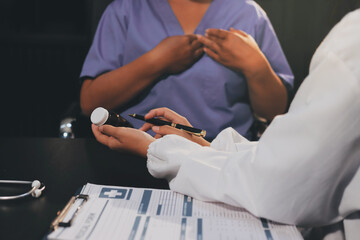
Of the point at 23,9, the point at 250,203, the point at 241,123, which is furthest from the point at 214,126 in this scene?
the point at 23,9

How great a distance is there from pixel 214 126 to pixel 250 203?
478 millimetres

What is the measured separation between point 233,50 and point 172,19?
169 millimetres

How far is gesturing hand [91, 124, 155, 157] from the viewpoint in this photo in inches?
23.0

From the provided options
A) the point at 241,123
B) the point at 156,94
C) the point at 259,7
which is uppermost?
the point at 259,7

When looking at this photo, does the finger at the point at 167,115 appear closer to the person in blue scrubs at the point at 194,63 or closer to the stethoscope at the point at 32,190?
the person in blue scrubs at the point at 194,63

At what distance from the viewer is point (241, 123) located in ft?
2.78

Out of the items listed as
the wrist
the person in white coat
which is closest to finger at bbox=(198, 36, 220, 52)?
the wrist

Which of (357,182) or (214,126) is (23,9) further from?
(357,182)

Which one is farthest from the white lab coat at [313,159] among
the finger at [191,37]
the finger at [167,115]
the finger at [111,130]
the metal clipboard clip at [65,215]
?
the finger at [191,37]

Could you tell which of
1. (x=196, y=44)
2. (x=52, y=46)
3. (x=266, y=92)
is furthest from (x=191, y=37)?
(x=52, y=46)

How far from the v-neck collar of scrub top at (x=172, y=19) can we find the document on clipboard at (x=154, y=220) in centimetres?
51

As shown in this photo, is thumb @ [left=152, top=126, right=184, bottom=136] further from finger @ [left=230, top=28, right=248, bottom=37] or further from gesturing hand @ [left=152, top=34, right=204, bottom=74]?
finger @ [left=230, top=28, right=248, bottom=37]

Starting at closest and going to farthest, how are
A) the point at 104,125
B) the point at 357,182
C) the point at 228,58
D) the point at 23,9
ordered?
the point at 357,182, the point at 104,125, the point at 228,58, the point at 23,9

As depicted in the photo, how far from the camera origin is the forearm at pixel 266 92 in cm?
83
